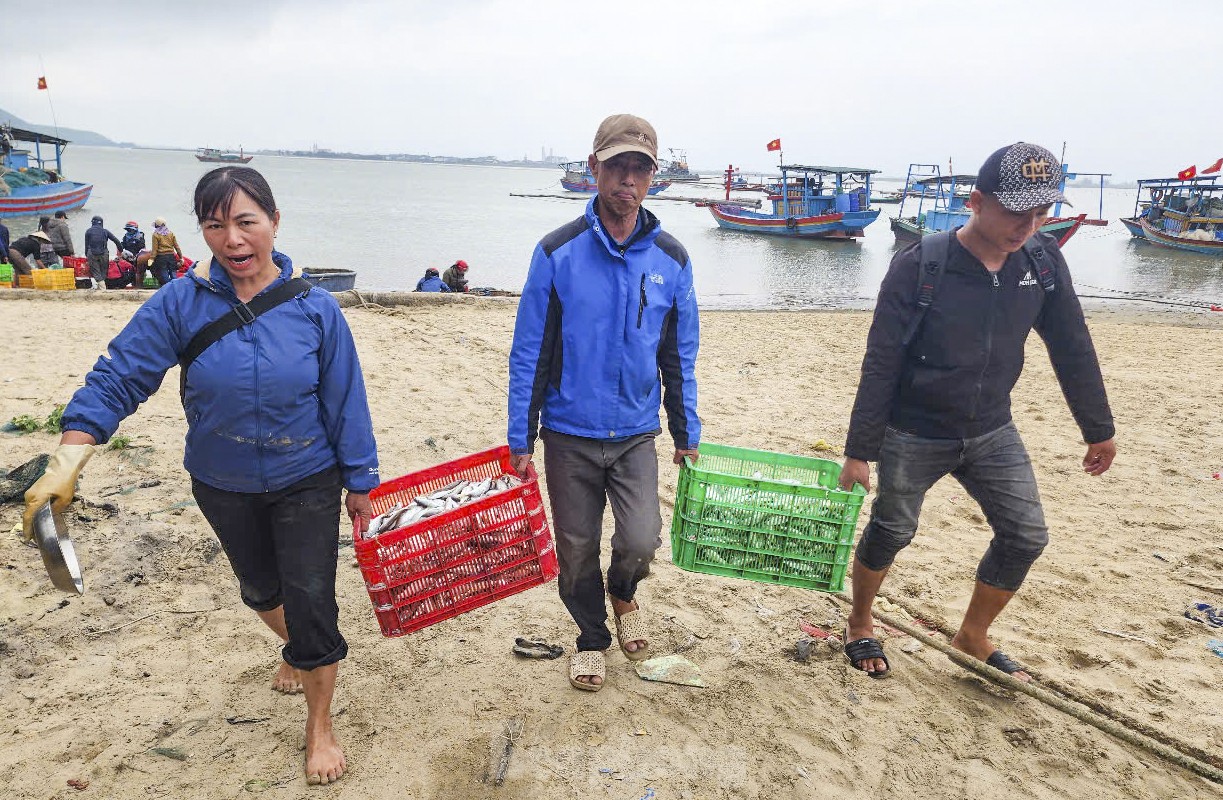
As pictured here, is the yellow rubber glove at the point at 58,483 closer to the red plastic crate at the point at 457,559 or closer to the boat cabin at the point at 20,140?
the red plastic crate at the point at 457,559

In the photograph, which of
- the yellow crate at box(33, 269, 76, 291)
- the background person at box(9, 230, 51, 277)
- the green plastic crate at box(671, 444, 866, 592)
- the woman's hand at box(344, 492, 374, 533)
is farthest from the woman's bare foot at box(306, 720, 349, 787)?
the background person at box(9, 230, 51, 277)

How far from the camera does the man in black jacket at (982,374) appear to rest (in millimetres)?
2842

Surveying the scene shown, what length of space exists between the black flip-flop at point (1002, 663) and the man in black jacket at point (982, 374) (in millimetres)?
18

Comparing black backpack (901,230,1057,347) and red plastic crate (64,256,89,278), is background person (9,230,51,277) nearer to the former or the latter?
red plastic crate (64,256,89,278)

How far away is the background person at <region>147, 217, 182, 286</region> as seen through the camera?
13664 millimetres

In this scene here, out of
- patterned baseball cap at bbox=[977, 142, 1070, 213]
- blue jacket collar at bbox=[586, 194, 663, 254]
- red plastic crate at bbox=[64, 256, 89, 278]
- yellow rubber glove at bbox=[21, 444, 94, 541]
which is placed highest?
patterned baseball cap at bbox=[977, 142, 1070, 213]

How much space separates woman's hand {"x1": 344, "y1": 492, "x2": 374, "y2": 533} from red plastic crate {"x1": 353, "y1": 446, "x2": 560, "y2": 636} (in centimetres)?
9

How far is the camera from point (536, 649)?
3.46 m

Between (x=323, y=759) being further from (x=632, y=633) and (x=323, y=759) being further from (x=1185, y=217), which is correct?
(x=1185, y=217)

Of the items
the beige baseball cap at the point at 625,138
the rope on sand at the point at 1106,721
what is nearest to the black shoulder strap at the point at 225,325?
the beige baseball cap at the point at 625,138

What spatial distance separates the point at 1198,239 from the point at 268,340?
165 ft

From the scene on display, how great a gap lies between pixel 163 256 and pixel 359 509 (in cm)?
1376

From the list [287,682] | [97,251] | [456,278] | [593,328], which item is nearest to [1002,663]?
[593,328]

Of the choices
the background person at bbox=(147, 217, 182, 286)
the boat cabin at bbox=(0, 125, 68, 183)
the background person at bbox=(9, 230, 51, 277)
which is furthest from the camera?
the boat cabin at bbox=(0, 125, 68, 183)
